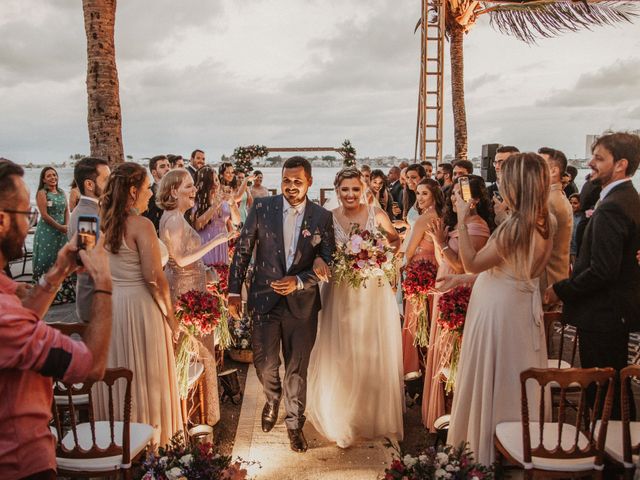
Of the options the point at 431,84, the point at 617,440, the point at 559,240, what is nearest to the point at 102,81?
the point at 559,240

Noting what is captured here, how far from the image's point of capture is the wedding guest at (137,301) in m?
3.50

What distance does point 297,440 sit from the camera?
4.27 m

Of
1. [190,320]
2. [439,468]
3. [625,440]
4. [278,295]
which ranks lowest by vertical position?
[439,468]

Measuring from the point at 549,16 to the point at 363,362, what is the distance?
14805 mm

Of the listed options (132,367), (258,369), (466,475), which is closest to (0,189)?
(132,367)

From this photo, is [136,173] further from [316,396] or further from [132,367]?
[316,396]

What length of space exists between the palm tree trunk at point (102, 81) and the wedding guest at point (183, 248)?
324 centimetres

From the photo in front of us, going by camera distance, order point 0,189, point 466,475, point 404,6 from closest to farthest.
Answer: point 0,189 → point 466,475 → point 404,6

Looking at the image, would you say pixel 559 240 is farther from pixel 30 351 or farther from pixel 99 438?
pixel 30 351

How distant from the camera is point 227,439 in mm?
4551

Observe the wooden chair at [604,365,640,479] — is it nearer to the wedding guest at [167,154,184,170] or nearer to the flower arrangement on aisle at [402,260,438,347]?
the flower arrangement on aisle at [402,260,438,347]

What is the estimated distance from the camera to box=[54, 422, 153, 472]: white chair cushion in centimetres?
276

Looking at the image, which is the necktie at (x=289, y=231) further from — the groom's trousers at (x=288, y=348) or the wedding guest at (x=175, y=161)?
the wedding guest at (x=175, y=161)

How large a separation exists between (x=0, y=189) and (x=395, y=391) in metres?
3.45
